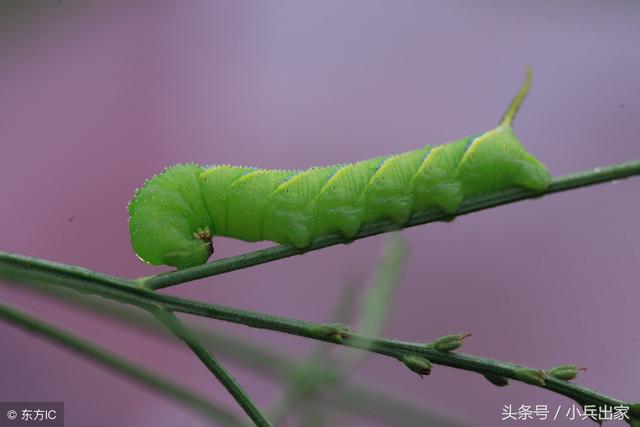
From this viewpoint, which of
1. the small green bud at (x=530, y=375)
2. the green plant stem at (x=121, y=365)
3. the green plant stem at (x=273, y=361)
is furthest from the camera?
the green plant stem at (x=273, y=361)

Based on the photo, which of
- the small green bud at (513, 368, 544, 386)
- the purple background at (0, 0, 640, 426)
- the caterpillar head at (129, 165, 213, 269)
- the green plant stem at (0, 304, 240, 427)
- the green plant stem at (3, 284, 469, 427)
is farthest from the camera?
the purple background at (0, 0, 640, 426)

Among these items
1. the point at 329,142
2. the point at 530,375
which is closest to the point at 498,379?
the point at 530,375

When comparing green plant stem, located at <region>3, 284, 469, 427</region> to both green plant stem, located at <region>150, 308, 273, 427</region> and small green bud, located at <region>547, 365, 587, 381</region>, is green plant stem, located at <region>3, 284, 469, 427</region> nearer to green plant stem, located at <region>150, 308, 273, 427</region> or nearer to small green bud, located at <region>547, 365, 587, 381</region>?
green plant stem, located at <region>150, 308, 273, 427</region>

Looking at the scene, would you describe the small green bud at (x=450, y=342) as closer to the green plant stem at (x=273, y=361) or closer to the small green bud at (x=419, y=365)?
the small green bud at (x=419, y=365)

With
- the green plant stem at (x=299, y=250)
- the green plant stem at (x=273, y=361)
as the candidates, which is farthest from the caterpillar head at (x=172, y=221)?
the green plant stem at (x=299, y=250)

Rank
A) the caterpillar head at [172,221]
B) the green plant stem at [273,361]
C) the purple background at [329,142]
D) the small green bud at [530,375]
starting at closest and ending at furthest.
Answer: the small green bud at [530,375], the green plant stem at [273,361], the caterpillar head at [172,221], the purple background at [329,142]

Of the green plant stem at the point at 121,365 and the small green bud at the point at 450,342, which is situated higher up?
the green plant stem at the point at 121,365

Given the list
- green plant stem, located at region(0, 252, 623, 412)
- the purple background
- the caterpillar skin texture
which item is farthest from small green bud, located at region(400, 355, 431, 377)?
the purple background
